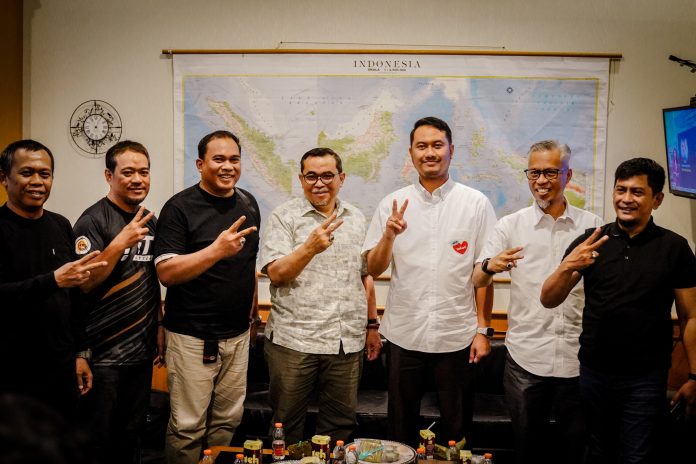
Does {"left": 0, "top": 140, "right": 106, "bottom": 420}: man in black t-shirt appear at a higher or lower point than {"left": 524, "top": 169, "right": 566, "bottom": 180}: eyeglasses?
lower

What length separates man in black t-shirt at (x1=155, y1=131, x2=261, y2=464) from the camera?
280 cm

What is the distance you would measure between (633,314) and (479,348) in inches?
26.6

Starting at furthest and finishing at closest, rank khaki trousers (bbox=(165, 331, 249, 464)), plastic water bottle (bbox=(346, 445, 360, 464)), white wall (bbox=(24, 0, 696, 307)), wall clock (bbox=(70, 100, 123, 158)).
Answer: wall clock (bbox=(70, 100, 123, 158)), white wall (bbox=(24, 0, 696, 307)), khaki trousers (bbox=(165, 331, 249, 464)), plastic water bottle (bbox=(346, 445, 360, 464))

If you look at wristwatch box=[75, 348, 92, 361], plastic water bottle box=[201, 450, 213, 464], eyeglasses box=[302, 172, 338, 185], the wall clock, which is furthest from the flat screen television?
the wall clock

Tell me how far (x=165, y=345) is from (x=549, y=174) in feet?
6.26

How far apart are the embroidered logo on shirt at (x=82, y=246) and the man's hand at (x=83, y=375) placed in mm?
459

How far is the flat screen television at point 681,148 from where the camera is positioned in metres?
3.42

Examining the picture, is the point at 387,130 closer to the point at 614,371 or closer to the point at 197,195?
the point at 197,195

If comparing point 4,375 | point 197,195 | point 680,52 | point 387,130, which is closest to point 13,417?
point 4,375

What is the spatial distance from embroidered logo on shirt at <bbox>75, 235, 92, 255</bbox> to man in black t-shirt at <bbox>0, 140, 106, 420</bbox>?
0.48 feet

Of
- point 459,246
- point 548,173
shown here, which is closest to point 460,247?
point 459,246

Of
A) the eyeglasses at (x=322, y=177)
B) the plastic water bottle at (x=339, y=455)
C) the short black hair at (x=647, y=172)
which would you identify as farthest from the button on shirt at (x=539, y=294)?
the plastic water bottle at (x=339, y=455)

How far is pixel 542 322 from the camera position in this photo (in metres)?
2.79

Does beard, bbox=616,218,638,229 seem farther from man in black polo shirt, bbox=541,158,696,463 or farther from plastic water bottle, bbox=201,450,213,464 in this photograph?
plastic water bottle, bbox=201,450,213,464
